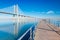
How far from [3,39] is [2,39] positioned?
61 mm

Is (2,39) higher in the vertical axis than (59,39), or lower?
lower

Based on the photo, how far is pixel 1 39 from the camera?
303 inches

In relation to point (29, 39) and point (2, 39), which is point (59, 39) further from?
point (2, 39)

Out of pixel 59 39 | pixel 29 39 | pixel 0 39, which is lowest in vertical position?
pixel 0 39

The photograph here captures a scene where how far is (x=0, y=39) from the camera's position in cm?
780

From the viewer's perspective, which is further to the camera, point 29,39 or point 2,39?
point 2,39

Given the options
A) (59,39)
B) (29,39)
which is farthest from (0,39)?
(29,39)

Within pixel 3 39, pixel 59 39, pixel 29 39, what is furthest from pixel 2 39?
pixel 29 39

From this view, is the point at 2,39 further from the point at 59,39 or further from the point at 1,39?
the point at 59,39

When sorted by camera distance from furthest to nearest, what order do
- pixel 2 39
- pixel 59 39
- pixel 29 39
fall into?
1. pixel 2 39
2. pixel 59 39
3. pixel 29 39

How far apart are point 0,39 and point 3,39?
220mm

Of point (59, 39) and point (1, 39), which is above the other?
point (59, 39)

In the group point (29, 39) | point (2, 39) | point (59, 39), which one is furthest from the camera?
point (2, 39)

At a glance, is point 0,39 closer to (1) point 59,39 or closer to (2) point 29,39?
(1) point 59,39
